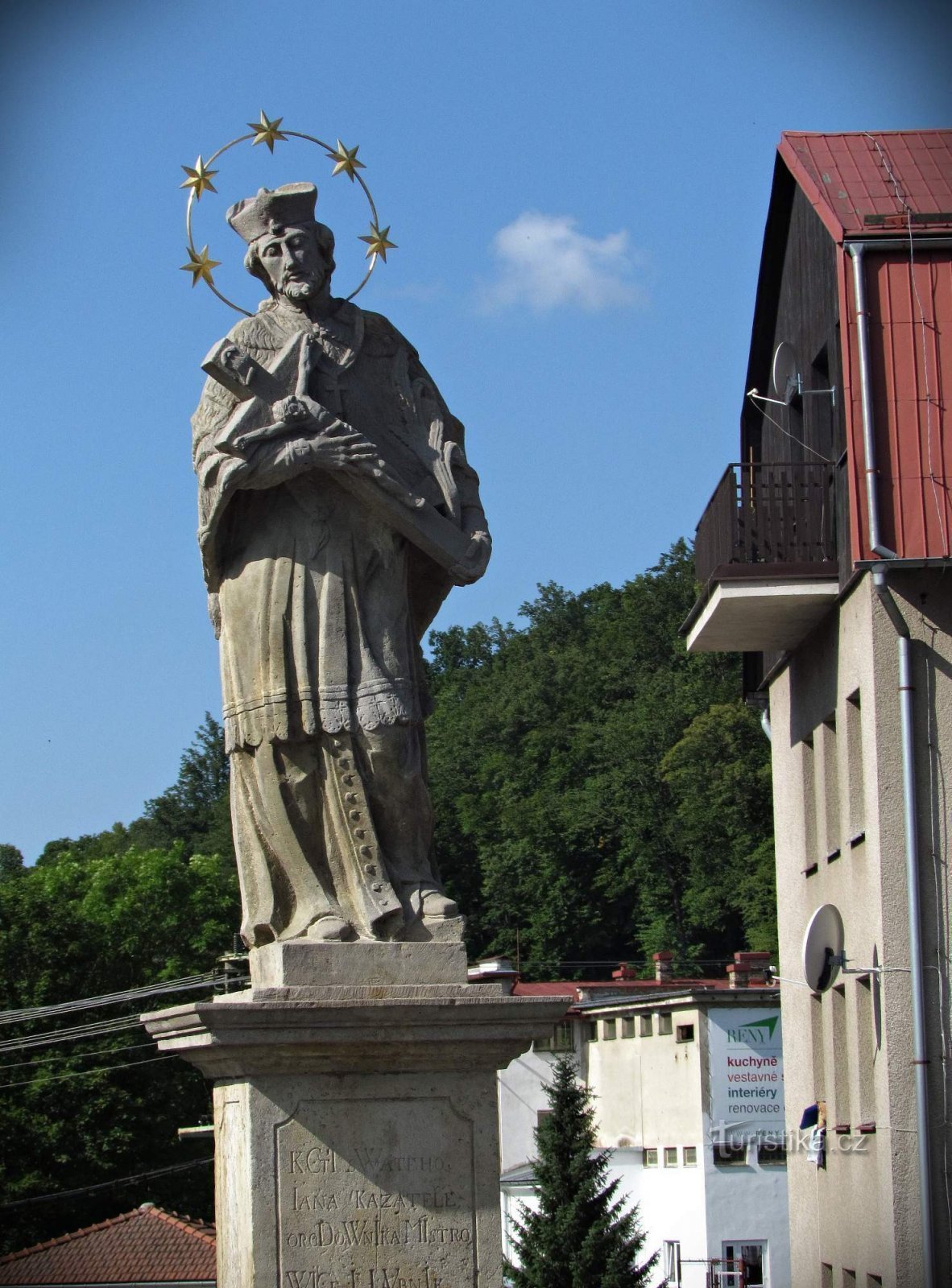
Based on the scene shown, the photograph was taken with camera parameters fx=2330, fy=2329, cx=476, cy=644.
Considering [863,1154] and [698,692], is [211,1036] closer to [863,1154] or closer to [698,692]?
[863,1154]

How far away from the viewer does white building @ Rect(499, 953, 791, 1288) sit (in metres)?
45.9

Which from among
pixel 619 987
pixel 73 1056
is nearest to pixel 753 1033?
pixel 619 987

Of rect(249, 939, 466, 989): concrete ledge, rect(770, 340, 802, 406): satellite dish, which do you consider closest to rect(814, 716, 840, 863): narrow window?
rect(770, 340, 802, 406): satellite dish

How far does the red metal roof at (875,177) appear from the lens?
72.4ft

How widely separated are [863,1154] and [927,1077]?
1745 millimetres

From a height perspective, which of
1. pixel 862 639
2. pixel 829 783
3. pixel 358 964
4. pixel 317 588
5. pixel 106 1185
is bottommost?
pixel 106 1185

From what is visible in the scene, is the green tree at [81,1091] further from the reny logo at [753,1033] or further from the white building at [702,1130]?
the reny logo at [753,1033]

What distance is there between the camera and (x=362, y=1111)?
863cm

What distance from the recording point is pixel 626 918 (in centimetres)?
7581

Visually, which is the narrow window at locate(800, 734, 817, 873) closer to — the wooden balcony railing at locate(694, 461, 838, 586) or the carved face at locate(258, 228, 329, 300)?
the wooden balcony railing at locate(694, 461, 838, 586)

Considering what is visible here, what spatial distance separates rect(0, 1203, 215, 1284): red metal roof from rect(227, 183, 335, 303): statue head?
33.0m

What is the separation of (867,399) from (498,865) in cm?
5533

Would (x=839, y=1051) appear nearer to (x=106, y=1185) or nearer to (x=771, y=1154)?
(x=771, y=1154)

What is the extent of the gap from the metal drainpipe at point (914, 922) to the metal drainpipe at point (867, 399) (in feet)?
1.08
